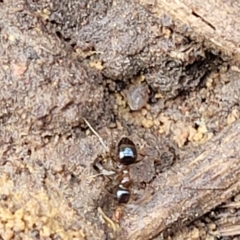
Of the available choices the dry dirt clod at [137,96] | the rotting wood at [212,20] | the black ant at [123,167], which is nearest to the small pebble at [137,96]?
Result: the dry dirt clod at [137,96]

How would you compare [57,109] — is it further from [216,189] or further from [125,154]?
[216,189]

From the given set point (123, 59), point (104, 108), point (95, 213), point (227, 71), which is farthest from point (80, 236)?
point (227, 71)

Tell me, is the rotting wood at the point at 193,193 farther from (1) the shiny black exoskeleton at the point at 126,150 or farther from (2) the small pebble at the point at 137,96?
(2) the small pebble at the point at 137,96

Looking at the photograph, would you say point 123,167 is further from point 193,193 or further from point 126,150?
point 193,193

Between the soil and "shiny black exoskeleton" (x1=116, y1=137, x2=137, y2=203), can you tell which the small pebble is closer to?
the soil

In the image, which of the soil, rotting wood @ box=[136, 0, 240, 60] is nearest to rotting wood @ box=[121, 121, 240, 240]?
the soil

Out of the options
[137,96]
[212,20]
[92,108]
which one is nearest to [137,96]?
[137,96]

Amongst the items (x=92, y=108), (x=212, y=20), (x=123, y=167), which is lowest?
(x=123, y=167)
